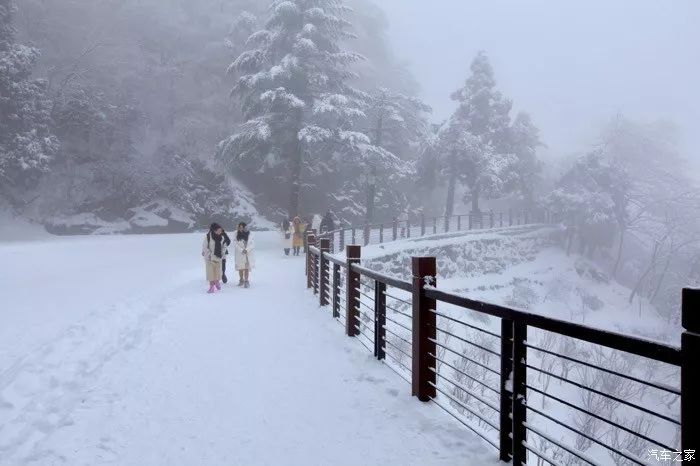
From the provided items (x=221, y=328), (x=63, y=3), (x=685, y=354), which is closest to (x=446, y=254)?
(x=221, y=328)

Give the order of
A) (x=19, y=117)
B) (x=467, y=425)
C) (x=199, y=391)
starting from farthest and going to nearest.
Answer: (x=19, y=117) → (x=199, y=391) → (x=467, y=425)

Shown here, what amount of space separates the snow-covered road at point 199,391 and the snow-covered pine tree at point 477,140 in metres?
27.6

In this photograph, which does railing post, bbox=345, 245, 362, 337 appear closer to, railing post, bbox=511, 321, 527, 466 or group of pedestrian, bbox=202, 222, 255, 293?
railing post, bbox=511, 321, 527, 466

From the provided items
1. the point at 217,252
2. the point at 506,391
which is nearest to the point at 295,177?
the point at 217,252

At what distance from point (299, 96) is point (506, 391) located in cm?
2650

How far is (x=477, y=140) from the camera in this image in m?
35.8

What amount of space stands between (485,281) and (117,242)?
20.7 m

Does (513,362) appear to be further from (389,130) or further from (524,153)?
Answer: (524,153)

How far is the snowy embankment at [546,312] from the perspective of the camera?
14664mm

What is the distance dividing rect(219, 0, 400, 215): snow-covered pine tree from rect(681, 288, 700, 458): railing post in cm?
2442

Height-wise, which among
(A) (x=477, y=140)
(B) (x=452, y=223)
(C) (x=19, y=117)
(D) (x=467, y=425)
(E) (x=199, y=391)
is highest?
(A) (x=477, y=140)

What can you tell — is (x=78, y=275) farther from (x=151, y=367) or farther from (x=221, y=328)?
(x=151, y=367)

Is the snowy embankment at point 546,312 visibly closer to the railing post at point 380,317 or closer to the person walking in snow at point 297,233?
the person walking in snow at point 297,233

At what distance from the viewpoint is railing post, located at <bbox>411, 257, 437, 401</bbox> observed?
492 centimetres
